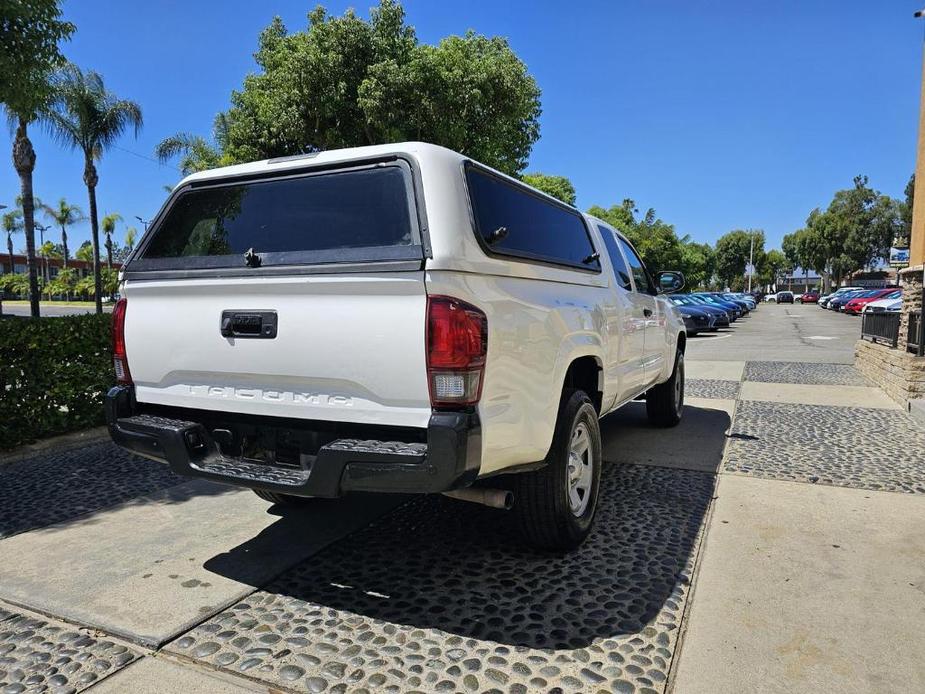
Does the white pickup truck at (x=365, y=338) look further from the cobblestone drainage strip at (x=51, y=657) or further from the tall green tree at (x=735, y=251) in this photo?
the tall green tree at (x=735, y=251)

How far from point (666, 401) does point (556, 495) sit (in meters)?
3.69

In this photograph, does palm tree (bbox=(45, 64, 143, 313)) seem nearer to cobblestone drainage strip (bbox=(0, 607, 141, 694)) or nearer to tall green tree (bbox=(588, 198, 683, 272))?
cobblestone drainage strip (bbox=(0, 607, 141, 694))

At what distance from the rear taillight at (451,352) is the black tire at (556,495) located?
869 mm

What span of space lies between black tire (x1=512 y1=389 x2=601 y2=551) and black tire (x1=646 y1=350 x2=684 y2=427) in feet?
10.6

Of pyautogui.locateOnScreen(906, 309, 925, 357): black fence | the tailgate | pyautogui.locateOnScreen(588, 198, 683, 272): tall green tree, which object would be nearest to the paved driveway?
the tailgate

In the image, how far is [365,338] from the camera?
2629 millimetres

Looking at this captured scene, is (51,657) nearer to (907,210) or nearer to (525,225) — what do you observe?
(525,225)

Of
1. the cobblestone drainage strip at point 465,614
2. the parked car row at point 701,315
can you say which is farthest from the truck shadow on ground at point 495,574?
the parked car row at point 701,315

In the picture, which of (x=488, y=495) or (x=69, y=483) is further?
(x=69, y=483)

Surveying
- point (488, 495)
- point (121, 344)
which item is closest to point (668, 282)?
point (488, 495)

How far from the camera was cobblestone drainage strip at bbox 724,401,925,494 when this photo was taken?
4.91 meters

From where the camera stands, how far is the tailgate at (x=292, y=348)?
2578mm

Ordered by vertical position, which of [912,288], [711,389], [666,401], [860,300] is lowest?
[711,389]

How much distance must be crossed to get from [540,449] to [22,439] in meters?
4.88
